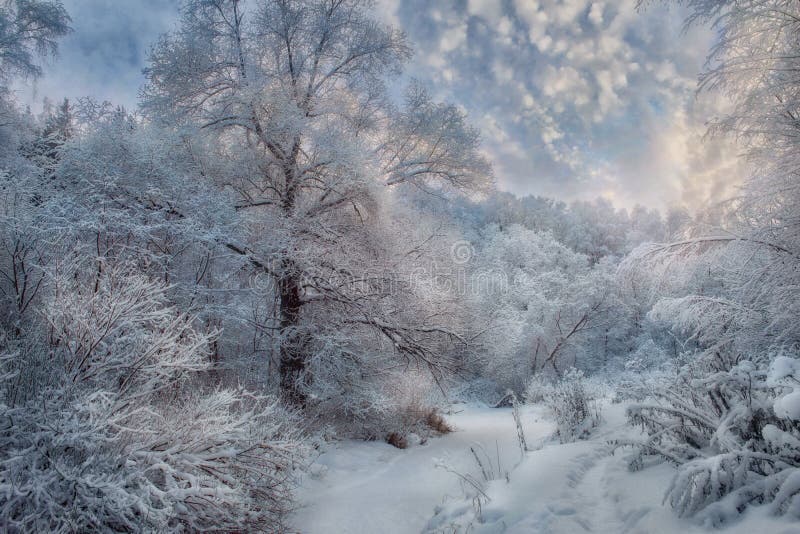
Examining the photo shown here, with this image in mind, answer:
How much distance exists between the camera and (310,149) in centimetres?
792

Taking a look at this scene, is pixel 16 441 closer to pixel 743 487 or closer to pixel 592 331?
pixel 743 487

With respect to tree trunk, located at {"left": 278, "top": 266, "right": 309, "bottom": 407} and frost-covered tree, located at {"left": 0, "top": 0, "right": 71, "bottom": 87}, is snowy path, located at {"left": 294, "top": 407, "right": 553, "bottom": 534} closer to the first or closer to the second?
tree trunk, located at {"left": 278, "top": 266, "right": 309, "bottom": 407}

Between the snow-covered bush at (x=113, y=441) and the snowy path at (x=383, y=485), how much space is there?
0.63 m

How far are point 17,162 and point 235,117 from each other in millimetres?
4747

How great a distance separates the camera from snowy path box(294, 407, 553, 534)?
13.9 feet

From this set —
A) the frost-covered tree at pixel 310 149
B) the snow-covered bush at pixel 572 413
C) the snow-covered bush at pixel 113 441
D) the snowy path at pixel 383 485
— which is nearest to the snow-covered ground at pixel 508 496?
the snowy path at pixel 383 485

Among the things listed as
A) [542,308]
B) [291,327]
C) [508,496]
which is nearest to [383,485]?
[508,496]

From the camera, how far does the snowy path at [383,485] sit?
4230mm

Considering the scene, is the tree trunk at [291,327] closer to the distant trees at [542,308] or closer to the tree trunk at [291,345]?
the tree trunk at [291,345]

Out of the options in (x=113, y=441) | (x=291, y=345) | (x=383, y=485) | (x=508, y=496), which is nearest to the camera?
(x=113, y=441)

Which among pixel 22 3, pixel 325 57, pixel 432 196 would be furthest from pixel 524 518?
pixel 22 3

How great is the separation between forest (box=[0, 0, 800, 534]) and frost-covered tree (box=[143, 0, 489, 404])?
54 mm

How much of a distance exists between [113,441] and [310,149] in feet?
20.5

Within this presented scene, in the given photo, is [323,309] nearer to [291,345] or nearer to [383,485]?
[291,345]
